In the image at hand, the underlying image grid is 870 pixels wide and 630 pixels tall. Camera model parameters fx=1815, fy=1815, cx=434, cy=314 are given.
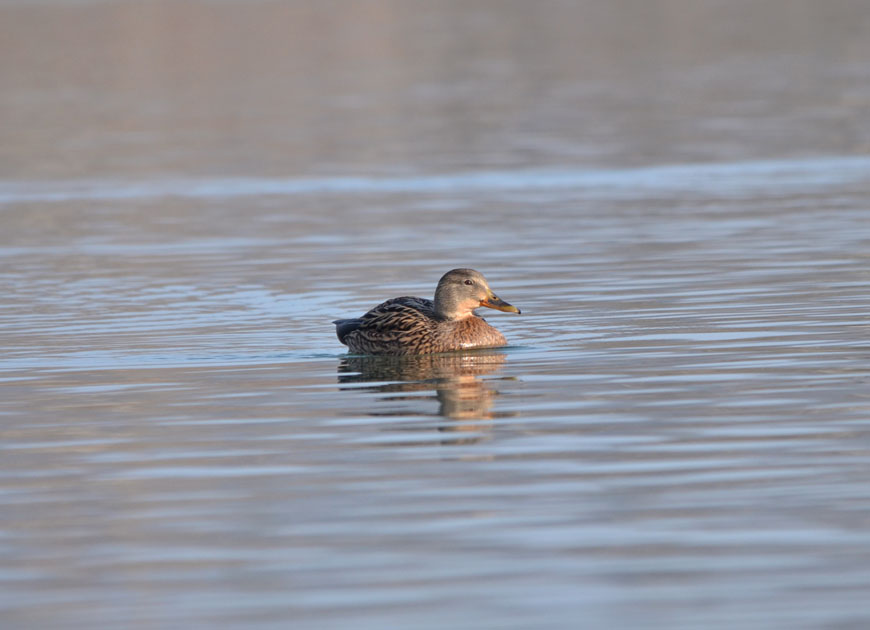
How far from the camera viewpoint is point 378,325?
14273mm

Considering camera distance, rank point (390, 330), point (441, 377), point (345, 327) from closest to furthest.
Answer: point (441, 377) → point (390, 330) → point (345, 327)

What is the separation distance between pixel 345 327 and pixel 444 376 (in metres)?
1.56

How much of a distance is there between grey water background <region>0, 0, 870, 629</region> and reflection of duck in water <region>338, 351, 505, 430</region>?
5 cm

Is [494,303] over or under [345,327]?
over

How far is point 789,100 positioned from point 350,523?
32.0 metres

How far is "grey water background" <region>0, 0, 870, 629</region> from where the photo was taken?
7578 mm

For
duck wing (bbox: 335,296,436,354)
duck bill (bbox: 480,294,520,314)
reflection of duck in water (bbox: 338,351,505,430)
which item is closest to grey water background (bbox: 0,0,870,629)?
reflection of duck in water (bbox: 338,351,505,430)

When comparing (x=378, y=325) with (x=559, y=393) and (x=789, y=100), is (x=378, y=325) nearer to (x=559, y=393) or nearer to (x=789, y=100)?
(x=559, y=393)

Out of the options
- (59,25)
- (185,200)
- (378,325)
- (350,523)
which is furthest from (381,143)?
(59,25)

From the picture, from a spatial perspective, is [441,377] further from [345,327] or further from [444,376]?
[345,327]

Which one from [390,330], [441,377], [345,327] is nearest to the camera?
[441,377]

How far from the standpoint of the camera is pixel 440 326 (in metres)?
14.3

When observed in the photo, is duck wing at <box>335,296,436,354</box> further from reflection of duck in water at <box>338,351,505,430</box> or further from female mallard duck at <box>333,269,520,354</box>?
reflection of duck in water at <box>338,351,505,430</box>

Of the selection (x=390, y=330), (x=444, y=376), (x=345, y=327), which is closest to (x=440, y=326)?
(x=390, y=330)
